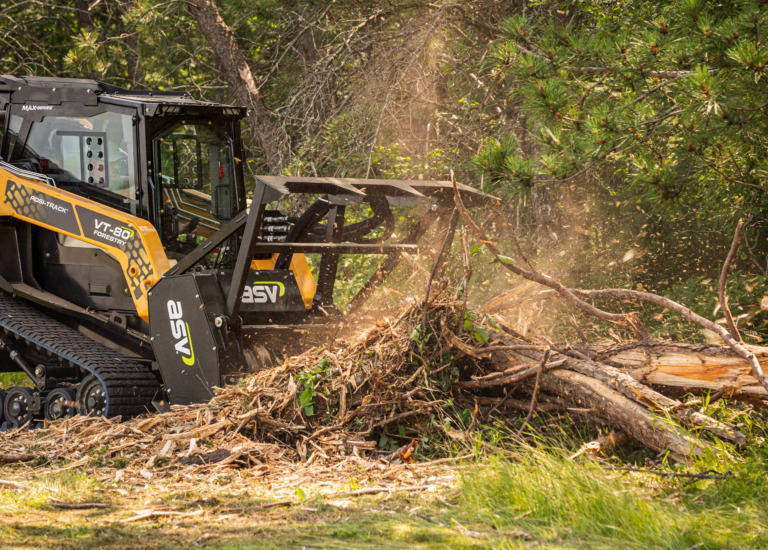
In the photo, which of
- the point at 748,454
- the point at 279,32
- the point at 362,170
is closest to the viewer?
the point at 748,454

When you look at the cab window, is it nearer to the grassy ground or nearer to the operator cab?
the operator cab

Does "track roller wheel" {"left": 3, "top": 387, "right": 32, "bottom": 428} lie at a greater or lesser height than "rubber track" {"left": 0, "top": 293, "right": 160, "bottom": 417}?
lesser

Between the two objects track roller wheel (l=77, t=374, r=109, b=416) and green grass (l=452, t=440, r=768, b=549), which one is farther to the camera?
track roller wheel (l=77, t=374, r=109, b=416)

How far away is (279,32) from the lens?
1202 centimetres

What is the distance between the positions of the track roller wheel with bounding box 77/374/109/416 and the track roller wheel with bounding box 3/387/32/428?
2.12 ft

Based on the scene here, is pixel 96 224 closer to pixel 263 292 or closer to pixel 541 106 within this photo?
pixel 263 292

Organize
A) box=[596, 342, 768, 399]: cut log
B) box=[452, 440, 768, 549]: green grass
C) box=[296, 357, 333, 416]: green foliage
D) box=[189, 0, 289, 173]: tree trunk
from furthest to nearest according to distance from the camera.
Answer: box=[189, 0, 289, 173]: tree trunk
box=[296, 357, 333, 416]: green foliage
box=[596, 342, 768, 399]: cut log
box=[452, 440, 768, 549]: green grass

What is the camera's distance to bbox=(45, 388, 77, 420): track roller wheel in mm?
Answer: 6988

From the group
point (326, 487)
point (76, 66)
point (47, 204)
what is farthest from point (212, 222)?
point (76, 66)

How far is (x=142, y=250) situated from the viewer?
6.83 metres

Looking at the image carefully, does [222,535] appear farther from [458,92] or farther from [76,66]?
[76,66]

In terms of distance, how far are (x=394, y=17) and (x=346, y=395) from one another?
6.44 m

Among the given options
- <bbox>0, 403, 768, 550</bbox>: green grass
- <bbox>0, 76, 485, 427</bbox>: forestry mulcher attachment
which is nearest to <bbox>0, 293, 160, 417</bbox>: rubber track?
<bbox>0, 76, 485, 427</bbox>: forestry mulcher attachment

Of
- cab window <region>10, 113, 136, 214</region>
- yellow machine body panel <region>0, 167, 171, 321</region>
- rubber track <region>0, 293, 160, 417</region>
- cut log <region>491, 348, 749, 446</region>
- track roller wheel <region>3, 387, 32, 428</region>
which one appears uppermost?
cab window <region>10, 113, 136, 214</region>
